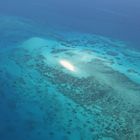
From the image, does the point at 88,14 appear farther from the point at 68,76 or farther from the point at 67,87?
the point at 67,87

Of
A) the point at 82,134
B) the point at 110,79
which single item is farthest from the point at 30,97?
the point at 110,79

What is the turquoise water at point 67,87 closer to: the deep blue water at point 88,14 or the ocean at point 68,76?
the ocean at point 68,76

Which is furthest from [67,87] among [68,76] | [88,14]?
[88,14]

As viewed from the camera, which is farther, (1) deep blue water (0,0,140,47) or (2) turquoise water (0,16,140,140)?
(1) deep blue water (0,0,140,47)

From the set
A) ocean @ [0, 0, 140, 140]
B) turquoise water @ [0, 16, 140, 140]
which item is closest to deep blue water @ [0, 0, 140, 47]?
ocean @ [0, 0, 140, 140]

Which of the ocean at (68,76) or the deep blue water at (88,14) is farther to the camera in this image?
the deep blue water at (88,14)

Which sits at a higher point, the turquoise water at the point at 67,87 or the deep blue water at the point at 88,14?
the deep blue water at the point at 88,14

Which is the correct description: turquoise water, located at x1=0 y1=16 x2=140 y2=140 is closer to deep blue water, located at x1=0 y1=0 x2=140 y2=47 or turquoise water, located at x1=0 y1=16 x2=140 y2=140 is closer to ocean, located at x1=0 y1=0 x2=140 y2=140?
ocean, located at x1=0 y1=0 x2=140 y2=140

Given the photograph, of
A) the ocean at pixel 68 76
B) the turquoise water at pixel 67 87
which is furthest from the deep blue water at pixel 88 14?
the turquoise water at pixel 67 87
